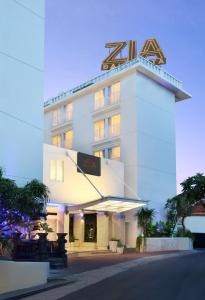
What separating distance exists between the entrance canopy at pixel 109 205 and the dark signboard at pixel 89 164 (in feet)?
10.6

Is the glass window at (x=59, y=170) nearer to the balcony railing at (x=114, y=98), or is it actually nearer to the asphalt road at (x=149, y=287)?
the balcony railing at (x=114, y=98)

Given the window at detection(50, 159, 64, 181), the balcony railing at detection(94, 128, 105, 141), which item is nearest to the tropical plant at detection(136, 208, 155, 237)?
the window at detection(50, 159, 64, 181)

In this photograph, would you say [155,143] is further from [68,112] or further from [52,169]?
[52,169]

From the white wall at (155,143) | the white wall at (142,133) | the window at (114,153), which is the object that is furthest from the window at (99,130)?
the white wall at (155,143)

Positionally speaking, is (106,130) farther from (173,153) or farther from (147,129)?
(173,153)

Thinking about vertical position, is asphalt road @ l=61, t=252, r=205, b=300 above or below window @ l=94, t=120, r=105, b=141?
below

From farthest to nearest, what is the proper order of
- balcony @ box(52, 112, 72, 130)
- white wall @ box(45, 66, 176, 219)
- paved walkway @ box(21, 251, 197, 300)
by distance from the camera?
1. balcony @ box(52, 112, 72, 130)
2. white wall @ box(45, 66, 176, 219)
3. paved walkway @ box(21, 251, 197, 300)

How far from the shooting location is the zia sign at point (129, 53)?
152 feet

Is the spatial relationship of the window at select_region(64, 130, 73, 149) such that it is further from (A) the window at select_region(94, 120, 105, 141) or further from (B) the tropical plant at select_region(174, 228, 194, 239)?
(B) the tropical plant at select_region(174, 228, 194, 239)

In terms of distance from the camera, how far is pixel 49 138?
52.5 meters

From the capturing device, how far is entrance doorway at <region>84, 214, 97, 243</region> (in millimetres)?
38969

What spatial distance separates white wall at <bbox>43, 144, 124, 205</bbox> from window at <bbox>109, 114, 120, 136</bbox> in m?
3.85

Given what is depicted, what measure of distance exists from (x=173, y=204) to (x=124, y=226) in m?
5.33

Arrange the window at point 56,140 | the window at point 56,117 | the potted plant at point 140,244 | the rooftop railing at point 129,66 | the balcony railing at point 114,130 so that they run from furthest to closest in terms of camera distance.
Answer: the window at point 56,117, the window at point 56,140, the balcony railing at point 114,130, the rooftop railing at point 129,66, the potted plant at point 140,244
